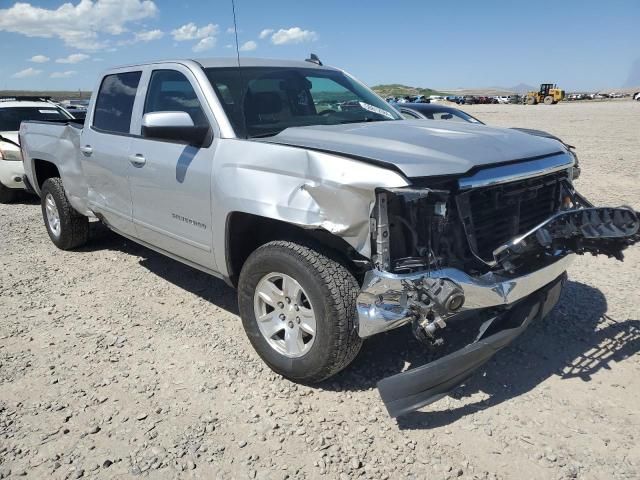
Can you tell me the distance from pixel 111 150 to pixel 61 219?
6.01 feet

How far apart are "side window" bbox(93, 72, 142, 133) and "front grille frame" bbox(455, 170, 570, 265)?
304cm

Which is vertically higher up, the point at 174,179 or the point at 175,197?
the point at 174,179

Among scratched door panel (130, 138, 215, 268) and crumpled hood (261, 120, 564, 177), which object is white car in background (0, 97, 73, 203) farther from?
crumpled hood (261, 120, 564, 177)

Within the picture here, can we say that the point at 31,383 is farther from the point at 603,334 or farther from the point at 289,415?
the point at 603,334

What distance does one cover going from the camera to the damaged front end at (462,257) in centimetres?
259

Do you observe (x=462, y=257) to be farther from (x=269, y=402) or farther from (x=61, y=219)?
(x=61, y=219)

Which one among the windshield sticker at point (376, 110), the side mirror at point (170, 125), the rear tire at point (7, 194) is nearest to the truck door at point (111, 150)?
the side mirror at point (170, 125)

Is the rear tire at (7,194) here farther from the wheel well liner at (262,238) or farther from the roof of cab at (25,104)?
the wheel well liner at (262,238)

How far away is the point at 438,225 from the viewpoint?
265cm

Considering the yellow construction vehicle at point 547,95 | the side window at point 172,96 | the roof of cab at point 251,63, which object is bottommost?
the yellow construction vehicle at point 547,95

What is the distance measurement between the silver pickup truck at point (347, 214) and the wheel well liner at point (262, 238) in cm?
1

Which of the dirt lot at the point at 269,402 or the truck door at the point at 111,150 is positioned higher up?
the truck door at the point at 111,150

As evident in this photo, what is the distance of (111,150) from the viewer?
459 centimetres

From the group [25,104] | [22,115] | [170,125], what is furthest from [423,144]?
[25,104]
